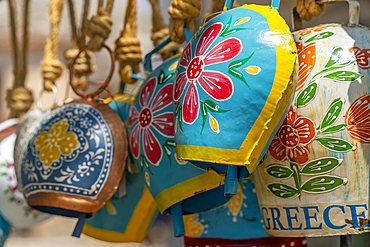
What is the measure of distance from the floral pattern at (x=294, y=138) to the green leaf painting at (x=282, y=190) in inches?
1.2

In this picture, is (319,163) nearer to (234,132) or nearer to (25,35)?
(234,132)

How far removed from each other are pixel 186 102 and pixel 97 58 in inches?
56.5

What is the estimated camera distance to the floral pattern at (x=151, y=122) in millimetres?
451

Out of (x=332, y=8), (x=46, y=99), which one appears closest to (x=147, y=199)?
(x=332, y=8)

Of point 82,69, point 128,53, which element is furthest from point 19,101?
point 128,53

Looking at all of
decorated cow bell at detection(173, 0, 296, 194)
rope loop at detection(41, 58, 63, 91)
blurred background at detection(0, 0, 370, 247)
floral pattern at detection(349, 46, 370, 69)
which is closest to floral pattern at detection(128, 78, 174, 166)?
decorated cow bell at detection(173, 0, 296, 194)

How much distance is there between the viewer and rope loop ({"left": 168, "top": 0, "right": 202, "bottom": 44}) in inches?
19.2

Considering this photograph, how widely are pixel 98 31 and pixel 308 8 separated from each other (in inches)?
13.3

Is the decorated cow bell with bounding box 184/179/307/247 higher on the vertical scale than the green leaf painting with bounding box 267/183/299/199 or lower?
lower

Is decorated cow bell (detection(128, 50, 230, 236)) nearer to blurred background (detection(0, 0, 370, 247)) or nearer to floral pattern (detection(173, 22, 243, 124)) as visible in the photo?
floral pattern (detection(173, 22, 243, 124))

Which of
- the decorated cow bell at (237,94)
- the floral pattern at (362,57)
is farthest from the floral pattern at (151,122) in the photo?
the floral pattern at (362,57)

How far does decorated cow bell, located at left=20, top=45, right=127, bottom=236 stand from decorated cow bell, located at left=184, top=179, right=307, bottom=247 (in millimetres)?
150

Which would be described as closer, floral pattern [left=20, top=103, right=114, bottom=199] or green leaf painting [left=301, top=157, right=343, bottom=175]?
green leaf painting [left=301, top=157, right=343, bottom=175]

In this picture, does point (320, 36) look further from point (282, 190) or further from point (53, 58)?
point (53, 58)
